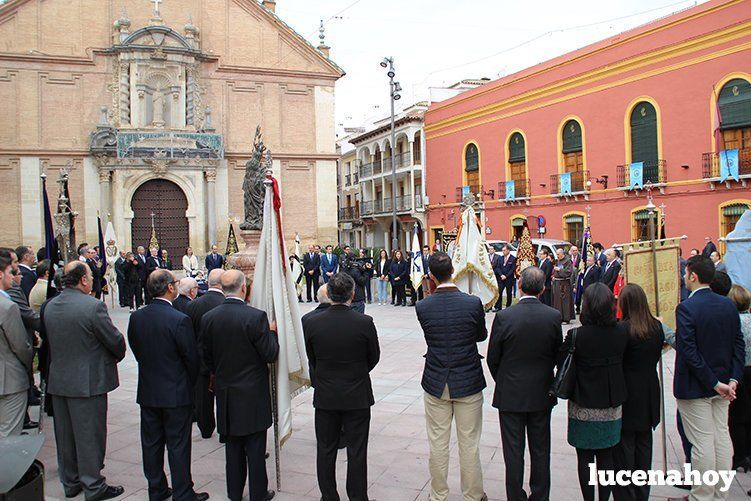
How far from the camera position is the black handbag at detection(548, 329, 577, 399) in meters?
4.12

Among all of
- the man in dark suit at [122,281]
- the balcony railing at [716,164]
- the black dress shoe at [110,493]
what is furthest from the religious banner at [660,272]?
the balcony railing at [716,164]

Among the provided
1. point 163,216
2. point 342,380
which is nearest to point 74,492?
point 342,380

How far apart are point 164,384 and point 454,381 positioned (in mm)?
2211

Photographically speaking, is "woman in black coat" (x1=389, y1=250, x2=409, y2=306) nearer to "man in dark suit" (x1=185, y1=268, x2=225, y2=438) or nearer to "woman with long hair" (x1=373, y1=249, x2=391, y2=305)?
"woman with long hair" (x1=373, y1=249, x2=391, y2=305)

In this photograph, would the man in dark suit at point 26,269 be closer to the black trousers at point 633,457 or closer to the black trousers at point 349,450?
the black trousers at point 349,450

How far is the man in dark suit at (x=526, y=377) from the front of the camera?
4254 millimetres

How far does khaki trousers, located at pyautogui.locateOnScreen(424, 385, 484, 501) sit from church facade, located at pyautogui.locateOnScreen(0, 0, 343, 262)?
74.2ft

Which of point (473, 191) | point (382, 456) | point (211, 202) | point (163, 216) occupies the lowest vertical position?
point (382, 456)

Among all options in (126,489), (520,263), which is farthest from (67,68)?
(126,489)

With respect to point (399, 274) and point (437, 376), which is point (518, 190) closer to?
point (399, 274)

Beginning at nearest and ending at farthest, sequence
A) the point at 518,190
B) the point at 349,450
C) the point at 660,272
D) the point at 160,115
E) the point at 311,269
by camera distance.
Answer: the point at 349,450
the point at 660,272
the point at 311,269
the point at 160,115
the point at 518,190

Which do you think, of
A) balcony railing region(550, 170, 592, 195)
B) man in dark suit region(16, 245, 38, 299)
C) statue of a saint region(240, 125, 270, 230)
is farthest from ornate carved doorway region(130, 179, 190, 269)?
man in dark suit region(16, 245, 38, 299)

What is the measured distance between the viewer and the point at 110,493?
4805 mm

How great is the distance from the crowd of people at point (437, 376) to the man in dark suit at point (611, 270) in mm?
6305
